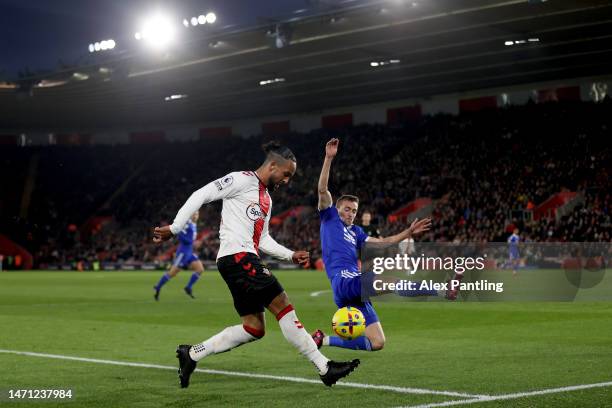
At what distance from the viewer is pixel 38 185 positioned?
2682 inches

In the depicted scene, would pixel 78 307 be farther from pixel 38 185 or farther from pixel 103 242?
pixel 38 185

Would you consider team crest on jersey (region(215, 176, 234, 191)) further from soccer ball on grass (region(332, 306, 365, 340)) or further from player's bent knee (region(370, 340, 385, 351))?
player's bent knee (region(370, 340, 385, 351))

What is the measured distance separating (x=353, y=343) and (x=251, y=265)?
2.90 m

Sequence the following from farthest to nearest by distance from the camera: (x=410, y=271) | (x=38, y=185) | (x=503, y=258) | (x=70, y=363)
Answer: (x=38, y=185) < (x=503, y=258) < (x=410, y=271) < (x=70, y=363)

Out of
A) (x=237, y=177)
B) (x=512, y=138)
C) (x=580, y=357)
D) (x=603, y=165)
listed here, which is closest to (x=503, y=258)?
(x=603, y=165)

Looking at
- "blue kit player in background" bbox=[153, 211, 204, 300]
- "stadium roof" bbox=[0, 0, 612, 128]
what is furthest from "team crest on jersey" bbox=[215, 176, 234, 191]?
"stadium roof" bbox=[0, 0, 612, 128]

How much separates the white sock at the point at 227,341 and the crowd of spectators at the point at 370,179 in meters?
31.8

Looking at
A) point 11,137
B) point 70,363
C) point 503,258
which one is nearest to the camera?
point 70,363

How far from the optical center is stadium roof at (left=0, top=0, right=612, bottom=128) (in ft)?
122

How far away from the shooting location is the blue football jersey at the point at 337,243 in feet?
35.1

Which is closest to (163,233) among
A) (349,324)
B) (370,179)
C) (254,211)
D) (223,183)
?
(223,183)

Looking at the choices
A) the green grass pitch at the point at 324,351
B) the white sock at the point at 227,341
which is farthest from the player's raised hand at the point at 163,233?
the green grass pitch at the point at 324,351

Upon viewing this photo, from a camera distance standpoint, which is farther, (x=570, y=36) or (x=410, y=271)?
(x=570, y=36)

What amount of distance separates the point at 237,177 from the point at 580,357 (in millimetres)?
4866
